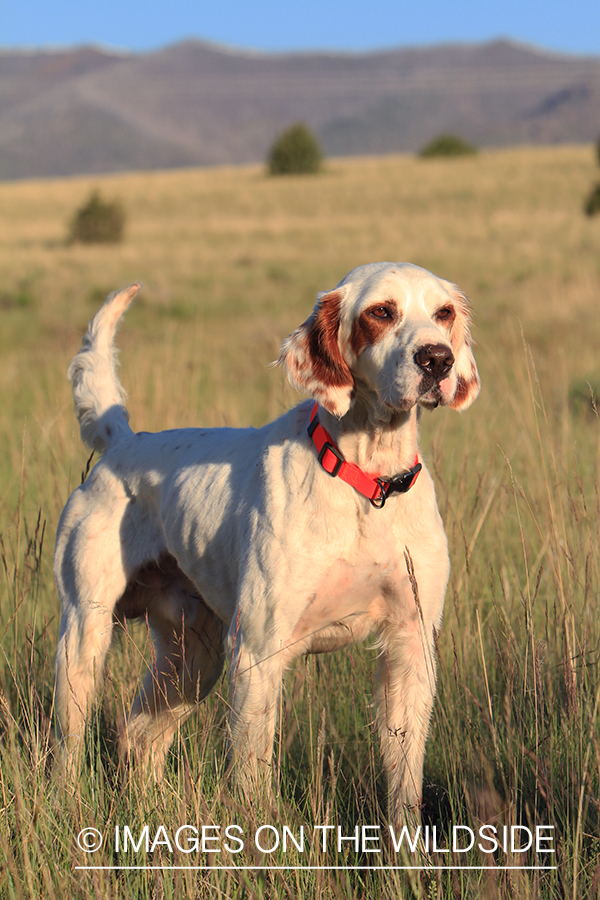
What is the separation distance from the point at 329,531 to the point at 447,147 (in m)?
64.5

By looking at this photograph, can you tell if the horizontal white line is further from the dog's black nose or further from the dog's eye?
the dog's eye

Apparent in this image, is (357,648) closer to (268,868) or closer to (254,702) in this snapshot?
(254,702)

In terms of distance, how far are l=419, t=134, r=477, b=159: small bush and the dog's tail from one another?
62.1m

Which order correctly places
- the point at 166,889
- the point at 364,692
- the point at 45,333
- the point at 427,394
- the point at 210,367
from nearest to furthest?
the point at 166,889, the point at 427,394, the point at 364,692, the point at 210,367, the point at 45,333

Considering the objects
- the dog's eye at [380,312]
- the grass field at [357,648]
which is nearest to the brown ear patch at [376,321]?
the dog's eye at [380,312]

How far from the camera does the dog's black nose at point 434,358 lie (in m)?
2.22

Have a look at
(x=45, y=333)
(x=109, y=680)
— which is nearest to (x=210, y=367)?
(x=45, y=333)

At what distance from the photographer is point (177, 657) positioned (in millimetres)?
3178

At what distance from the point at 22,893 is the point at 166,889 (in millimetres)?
333

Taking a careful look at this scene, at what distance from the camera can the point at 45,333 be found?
484 inches

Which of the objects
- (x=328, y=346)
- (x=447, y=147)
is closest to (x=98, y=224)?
(x=328, y=346)

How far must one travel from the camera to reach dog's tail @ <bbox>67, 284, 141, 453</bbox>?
328cm

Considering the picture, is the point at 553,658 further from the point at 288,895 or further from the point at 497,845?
the point at 288,895

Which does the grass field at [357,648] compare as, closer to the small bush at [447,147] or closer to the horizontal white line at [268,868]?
the horizontal white line at [268,868]
